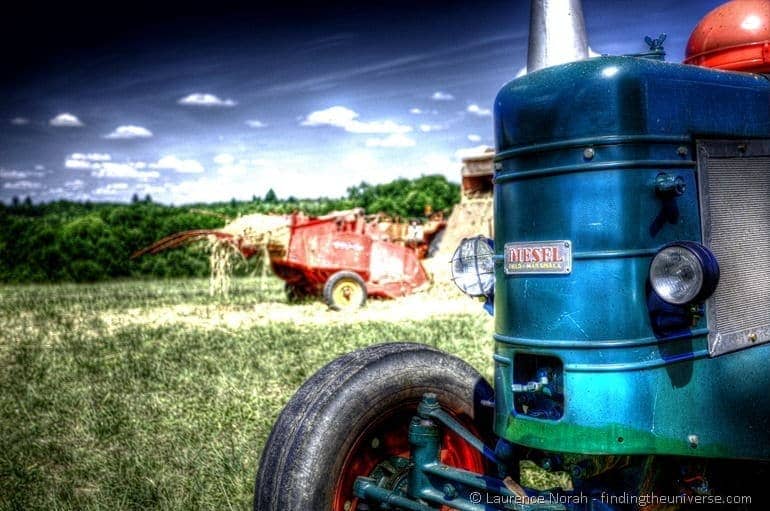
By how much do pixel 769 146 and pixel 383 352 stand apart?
1.43 m

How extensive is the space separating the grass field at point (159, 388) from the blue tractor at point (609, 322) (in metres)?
1.28

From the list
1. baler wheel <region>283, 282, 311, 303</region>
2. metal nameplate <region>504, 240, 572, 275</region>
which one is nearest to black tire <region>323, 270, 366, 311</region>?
baler wheel <region>283, 282, 311, 303</region>

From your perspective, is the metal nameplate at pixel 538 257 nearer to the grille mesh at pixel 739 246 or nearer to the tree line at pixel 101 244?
the grille mesh at pixel 739 246

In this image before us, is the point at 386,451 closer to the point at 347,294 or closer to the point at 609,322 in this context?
the point at 609,322

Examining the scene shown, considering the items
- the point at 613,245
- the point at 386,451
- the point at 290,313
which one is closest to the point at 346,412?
the point at 386,451

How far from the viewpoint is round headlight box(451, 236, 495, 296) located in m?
2.64

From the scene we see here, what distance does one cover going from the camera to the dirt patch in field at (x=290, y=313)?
10023mm

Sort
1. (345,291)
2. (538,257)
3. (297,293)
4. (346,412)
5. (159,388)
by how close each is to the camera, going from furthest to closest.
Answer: (297,293), (345,291), (159,388), (346,412), (538,257)

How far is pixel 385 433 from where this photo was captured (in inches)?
106

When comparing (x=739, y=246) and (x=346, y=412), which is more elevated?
(x=739, y=246)

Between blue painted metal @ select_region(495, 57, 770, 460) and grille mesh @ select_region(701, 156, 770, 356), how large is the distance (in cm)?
6

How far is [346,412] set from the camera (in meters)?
2.51

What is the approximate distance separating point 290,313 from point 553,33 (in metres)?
8.62

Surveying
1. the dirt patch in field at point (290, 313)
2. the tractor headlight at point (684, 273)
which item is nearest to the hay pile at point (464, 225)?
the dirt patch in field at point (290, 313)
